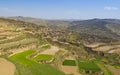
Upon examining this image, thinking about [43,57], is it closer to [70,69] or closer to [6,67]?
[70,69]

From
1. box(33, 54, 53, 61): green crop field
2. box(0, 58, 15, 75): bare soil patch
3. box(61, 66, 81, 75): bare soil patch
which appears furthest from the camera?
box(33, 54, 53, 61): green crop field

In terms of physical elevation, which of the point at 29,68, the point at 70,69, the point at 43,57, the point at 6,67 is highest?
the point at 6,67

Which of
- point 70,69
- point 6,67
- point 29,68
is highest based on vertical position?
point 6,67

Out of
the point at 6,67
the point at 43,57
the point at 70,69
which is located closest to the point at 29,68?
the point at 6,67

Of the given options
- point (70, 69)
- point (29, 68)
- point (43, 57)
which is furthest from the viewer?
point (43, 57)

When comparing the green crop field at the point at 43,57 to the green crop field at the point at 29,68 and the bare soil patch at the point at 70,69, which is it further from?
the bare soil patch at the point at 70,69

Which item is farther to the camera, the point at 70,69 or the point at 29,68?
the point at 70,69

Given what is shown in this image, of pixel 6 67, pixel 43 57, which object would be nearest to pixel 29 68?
pixel 6 67

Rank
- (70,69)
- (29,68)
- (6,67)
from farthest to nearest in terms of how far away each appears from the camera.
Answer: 1. (70,69)
2. (29,68)
3. (6,67)

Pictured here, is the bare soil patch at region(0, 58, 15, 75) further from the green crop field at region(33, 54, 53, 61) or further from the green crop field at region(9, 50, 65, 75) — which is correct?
the green crop field at region(33, 54, 53, 61)

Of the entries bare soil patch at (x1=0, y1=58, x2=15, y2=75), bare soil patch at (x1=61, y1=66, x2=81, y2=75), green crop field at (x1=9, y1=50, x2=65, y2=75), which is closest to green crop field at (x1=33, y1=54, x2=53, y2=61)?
green crop field at (x1=9, y1=50, x2=65, y2=75)

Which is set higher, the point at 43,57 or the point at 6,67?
the point at 6,67

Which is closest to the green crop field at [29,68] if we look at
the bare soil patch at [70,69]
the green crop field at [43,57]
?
the green crop field at [43,57]
